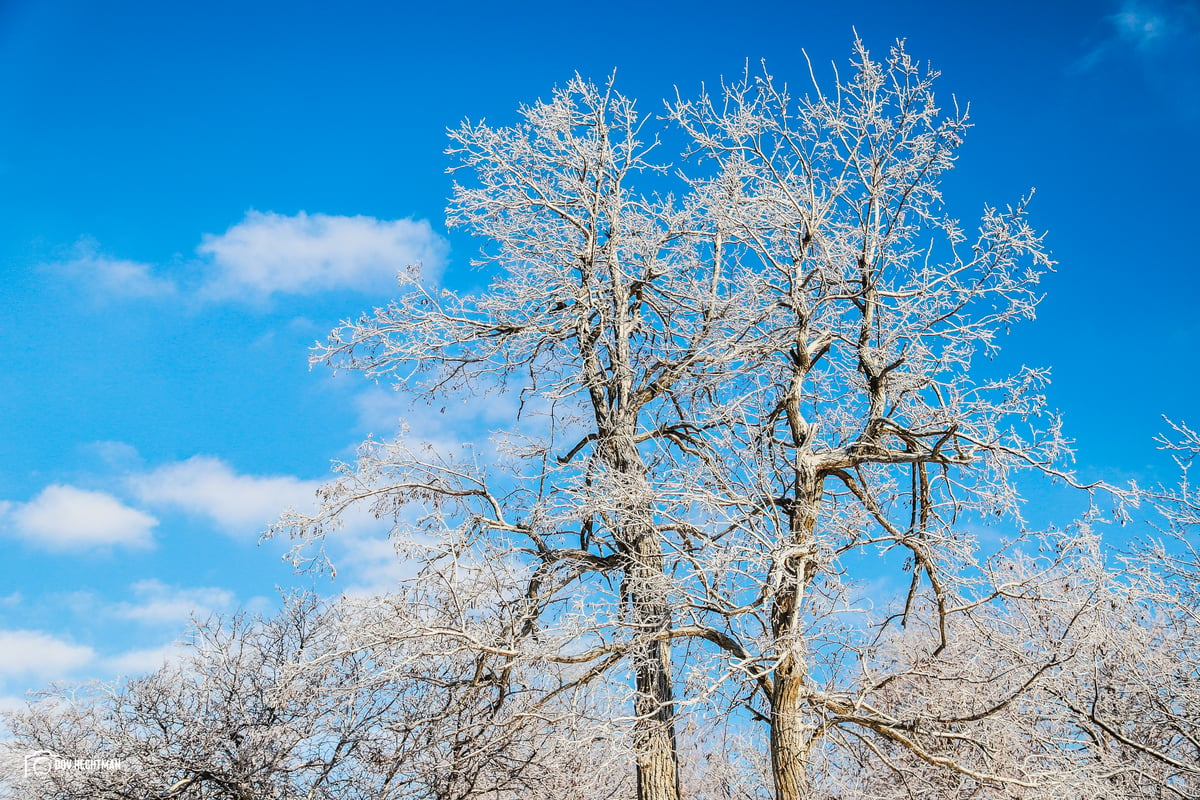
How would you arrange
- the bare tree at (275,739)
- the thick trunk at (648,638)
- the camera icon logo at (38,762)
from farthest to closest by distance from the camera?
1. the camera icon logo at (38,762)
2. the bare tree at (275,739)
3. the thick trunk at (648,638)

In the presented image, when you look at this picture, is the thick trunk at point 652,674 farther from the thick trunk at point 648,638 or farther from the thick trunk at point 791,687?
the thick trunk at point 791,687

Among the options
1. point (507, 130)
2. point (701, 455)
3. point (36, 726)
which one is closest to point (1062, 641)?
point (701, 455)

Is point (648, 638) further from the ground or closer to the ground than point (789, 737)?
further from the ground

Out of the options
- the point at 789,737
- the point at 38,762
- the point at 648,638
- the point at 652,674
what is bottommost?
the point at 789,737

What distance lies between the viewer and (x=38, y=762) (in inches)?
464

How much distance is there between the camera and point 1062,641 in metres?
7.72

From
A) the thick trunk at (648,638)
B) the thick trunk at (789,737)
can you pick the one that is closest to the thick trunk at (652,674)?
the thick trunk at (648,638)

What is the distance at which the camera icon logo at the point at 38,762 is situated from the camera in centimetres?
1154

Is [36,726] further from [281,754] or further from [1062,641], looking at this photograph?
[1062,641]

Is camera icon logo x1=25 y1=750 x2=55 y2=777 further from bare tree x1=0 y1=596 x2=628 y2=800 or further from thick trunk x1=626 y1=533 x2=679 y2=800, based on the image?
thick trunk x1=626 y1=533 x2=679 y2=800

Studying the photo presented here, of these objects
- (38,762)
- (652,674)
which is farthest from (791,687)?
(38,762)

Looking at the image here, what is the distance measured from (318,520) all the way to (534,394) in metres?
2.81

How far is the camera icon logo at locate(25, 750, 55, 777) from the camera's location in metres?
11.5

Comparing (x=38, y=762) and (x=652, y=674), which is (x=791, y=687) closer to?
(x=652, y=674)
